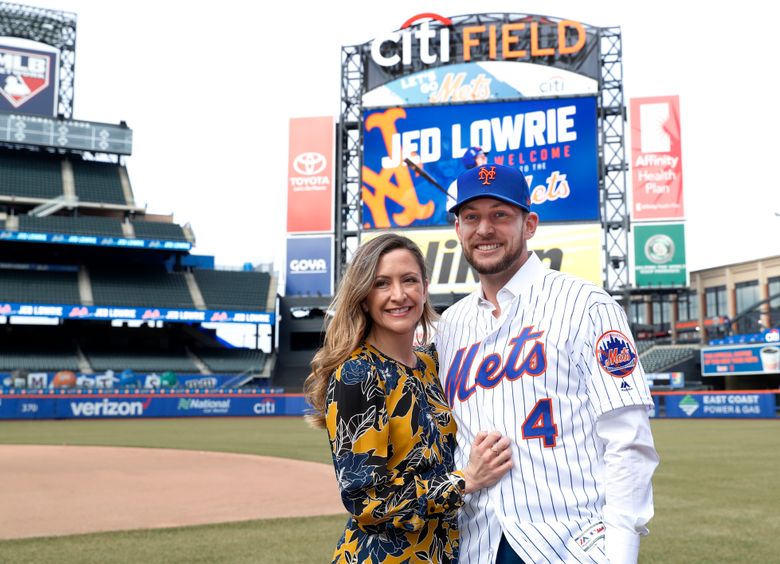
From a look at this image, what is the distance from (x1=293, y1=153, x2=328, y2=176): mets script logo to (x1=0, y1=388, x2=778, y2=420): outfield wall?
50.1 ft

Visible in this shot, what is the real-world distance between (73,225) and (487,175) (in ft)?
132

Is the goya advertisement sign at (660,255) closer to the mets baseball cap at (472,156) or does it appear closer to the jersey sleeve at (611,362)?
the mets baseball cap at (472,156)

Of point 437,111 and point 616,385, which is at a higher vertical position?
point 437,111

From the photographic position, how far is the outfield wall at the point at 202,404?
25.8m

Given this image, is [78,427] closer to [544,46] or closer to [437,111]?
[437,111]

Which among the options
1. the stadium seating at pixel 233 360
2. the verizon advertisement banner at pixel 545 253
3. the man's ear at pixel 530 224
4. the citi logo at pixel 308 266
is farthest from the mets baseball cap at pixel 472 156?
the man's ear at pixel 530 224

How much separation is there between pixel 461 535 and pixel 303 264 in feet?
129

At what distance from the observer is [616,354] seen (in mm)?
2092

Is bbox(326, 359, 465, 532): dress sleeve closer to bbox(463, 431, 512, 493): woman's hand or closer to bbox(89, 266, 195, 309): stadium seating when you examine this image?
bbox(463, 431, 512, 493): woman's hand

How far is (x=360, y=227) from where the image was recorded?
1463 inches

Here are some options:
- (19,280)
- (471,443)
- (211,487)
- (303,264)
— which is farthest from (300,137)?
(471,443)

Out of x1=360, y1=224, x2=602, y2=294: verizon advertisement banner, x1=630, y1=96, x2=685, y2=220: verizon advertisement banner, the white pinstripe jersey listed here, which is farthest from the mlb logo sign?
the white pinstripe jersey

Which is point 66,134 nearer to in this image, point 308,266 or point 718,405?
point 308,266

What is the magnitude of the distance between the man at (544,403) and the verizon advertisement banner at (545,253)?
1127 inches
